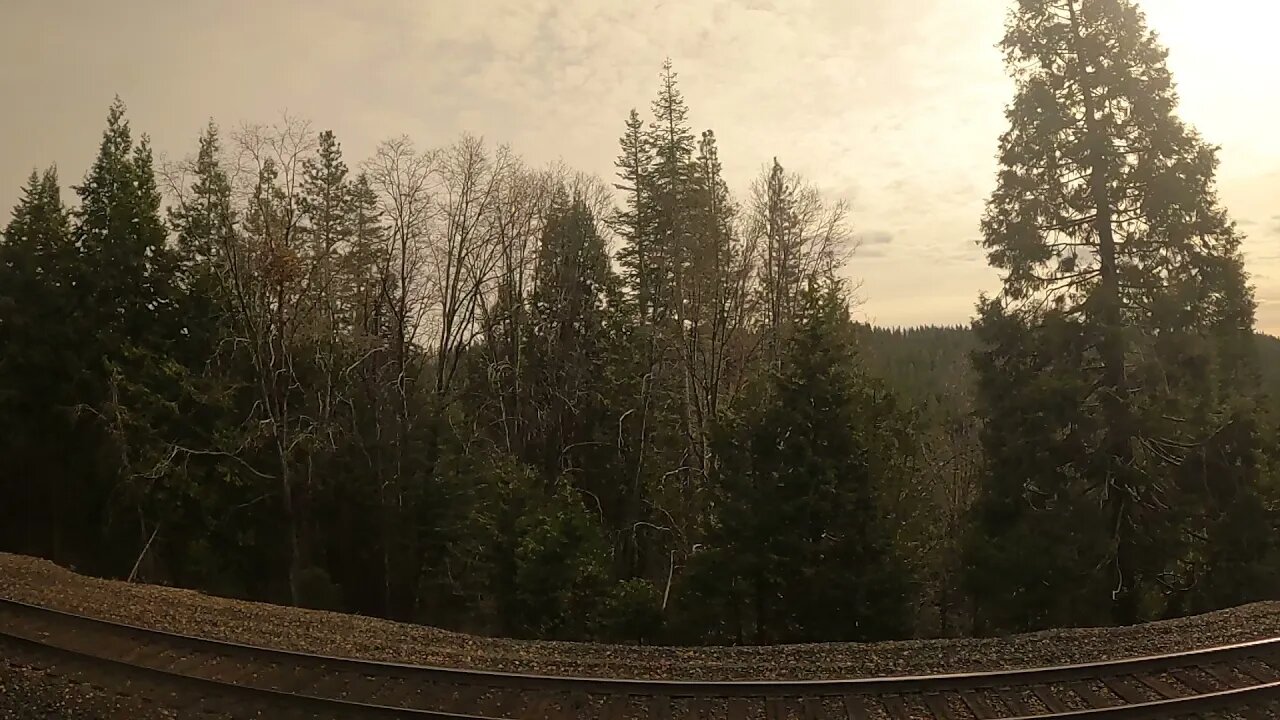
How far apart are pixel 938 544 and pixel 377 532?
1568 cm

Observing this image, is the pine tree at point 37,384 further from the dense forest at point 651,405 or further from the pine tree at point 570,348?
the pine tree at point 570,348

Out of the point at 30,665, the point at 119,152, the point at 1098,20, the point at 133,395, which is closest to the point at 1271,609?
the point at 1098,20

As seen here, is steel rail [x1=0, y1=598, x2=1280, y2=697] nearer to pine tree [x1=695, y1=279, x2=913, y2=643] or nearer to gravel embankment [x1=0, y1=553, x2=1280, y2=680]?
gravel embankment [x1=0, y1=553, x2=1280, y2=680]

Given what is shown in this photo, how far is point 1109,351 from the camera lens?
13.5m

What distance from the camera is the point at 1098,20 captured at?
14367mm

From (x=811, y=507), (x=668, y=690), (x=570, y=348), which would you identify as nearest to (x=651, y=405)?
(x=570, y=348)

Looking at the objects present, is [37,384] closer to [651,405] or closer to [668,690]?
[651,405]

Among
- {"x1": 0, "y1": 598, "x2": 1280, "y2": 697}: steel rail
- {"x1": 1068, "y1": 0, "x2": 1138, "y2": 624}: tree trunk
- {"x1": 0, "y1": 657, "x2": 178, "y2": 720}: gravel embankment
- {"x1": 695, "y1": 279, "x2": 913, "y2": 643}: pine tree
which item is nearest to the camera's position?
{"x1": 0, "y1": 657, "x2": 178, "y2": 720}: gravel embankment

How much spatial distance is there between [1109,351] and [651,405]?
13.4 m

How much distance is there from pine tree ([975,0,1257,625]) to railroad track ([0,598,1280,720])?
15.2 feet

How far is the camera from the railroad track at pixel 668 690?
8.00 meters

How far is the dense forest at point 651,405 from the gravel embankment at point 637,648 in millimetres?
3442

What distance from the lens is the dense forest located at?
13594mm

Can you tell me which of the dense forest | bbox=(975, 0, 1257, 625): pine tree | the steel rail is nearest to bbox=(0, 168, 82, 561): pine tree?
the dense forest
